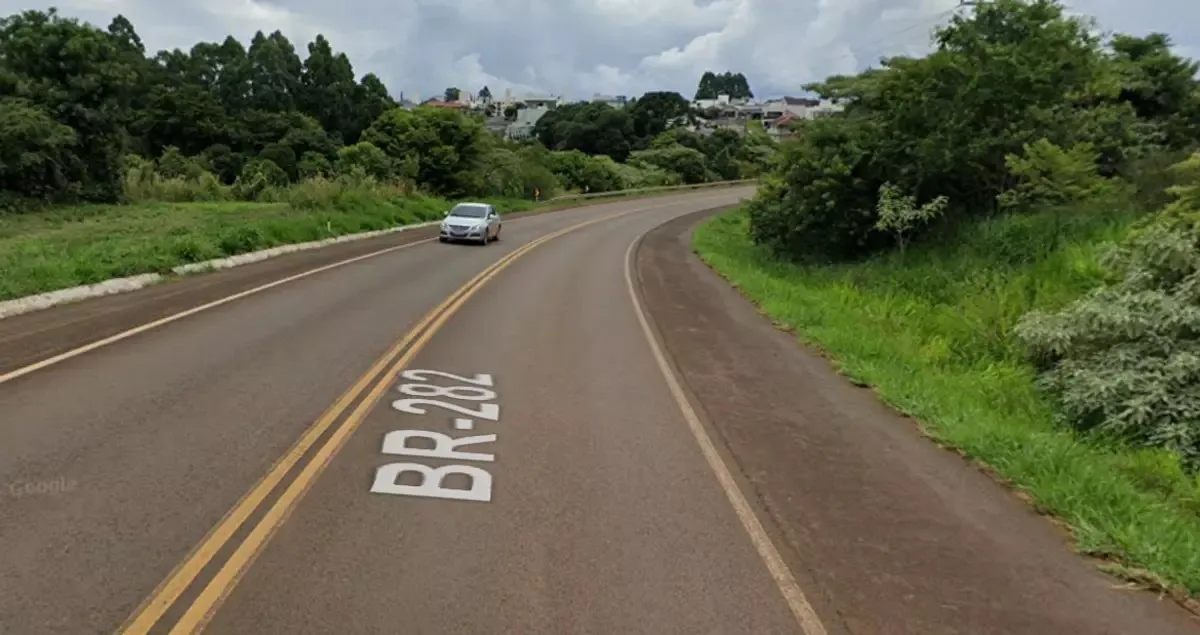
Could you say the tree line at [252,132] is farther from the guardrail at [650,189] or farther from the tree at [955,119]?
the tree at [955,119]

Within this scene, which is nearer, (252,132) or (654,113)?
(252,132)

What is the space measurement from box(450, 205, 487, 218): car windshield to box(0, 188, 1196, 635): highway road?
21022 millimetres

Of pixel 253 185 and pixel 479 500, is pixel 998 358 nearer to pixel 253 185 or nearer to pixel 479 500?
pixel 479 500

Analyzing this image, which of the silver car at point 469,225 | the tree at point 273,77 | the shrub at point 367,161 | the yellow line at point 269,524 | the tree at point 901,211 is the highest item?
the tree at point 273,77

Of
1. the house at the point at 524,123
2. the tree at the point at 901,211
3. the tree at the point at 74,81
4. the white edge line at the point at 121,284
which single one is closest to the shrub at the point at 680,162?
the house at the point at 524,123

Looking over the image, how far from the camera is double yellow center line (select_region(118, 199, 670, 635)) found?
453 centimetres

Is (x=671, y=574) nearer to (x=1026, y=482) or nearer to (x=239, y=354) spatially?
(x=1026, y=482)

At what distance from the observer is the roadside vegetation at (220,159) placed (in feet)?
82.9

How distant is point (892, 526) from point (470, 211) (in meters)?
28.6

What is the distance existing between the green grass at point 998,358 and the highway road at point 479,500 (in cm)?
36

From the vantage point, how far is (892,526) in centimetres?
648

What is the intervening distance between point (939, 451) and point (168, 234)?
2064 cm

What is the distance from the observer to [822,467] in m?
7.86

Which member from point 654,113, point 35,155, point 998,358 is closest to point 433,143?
point 35,155
